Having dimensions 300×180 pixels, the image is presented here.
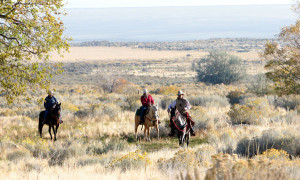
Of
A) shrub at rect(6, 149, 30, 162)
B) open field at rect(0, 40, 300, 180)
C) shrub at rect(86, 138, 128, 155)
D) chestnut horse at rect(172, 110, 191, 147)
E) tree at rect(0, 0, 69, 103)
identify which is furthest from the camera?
chestnut horse at rect(172, 110, 191, 147)

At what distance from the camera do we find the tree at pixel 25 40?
39.5 ft

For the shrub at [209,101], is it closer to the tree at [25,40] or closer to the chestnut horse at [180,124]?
the chestnut horse at [180,124]

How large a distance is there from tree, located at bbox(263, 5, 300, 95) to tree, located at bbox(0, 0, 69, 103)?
11.9 meters

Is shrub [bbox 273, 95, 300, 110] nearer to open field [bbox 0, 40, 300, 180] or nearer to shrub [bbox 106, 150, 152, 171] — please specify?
open field [bbox 0, 40, 300, 180]

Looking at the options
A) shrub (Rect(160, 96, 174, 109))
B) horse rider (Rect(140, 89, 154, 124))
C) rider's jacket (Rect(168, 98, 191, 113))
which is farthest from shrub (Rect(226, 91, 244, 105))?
rider's jacket (Rect(168, 98, 191, 113))

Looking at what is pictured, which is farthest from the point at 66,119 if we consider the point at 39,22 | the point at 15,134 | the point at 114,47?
the point at 114,47

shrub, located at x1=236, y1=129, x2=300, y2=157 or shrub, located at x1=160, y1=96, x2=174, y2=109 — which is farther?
shrub, located at x1=160, y1=96, x2=174, y2=109

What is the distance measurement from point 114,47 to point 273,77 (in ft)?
539

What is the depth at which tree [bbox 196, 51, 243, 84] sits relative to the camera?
50062 mm

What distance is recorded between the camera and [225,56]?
167 feet


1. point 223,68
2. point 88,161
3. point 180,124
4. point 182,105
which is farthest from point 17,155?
point 223,68

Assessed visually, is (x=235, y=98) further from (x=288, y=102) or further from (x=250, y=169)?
(x=250, y=169)

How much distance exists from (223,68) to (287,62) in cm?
3137

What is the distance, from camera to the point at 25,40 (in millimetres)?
12188
